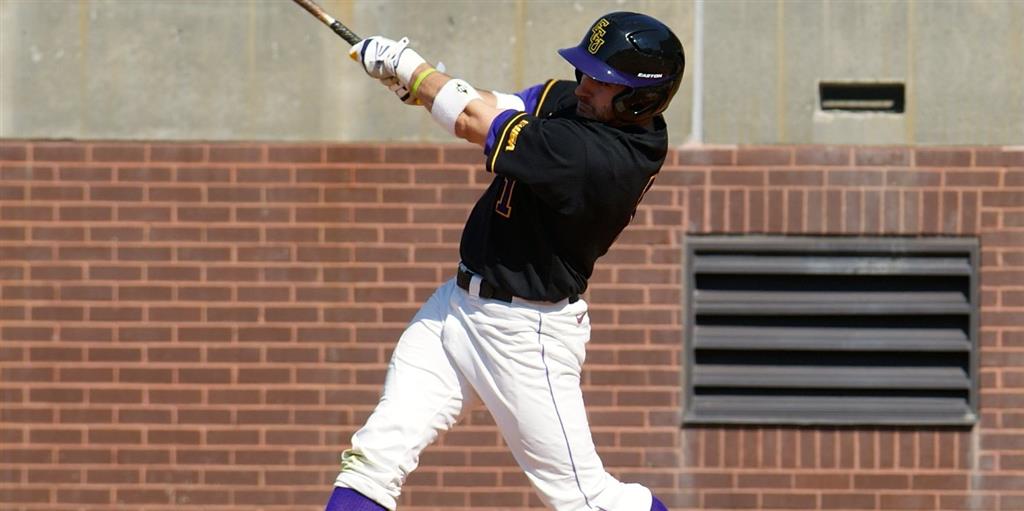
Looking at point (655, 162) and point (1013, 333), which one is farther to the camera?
point (1013, 333)

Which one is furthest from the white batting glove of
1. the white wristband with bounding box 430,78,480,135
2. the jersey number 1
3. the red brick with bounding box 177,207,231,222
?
the red brick with bounding box 177,207,231,222

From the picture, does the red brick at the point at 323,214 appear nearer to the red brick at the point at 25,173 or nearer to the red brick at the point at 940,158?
the red brick at the point at 25,173

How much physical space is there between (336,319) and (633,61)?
103 inches

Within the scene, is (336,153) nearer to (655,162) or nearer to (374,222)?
(374,222)

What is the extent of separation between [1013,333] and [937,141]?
0.87 meters

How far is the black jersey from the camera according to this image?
15.4 feet

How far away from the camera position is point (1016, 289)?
6965mm

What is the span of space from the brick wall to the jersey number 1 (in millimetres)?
2071

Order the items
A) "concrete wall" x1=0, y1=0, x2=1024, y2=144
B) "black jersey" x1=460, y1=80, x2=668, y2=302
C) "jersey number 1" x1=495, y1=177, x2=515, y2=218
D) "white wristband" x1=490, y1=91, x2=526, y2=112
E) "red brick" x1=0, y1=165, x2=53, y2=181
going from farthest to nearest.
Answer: "red brick" x1=0, y1=165, x2=53, y2=181 → "concrete wall" x1=0, y1=0, x2=1024, y2=144 → "white wristband" x1=490, y1=91, x2=526, y2=112 → "jersey number 1" x1=495, y1=177, x2=515, y2=218 → "black jersey" x1=460, y1=80, x2=668, y2=302

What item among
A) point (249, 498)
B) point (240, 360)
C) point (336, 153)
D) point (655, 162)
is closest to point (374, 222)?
point (336, 153)

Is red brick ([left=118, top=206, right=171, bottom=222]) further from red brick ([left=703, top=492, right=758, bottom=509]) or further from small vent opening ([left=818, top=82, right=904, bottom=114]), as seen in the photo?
small vent opening ([left=818, top=82, right=904, bottom=114])

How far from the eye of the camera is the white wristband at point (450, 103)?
4.85 m

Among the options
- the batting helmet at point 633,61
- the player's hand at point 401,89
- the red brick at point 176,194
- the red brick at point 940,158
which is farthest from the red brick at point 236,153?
the red brick at point 940,158

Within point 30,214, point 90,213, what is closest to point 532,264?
point 90,213
